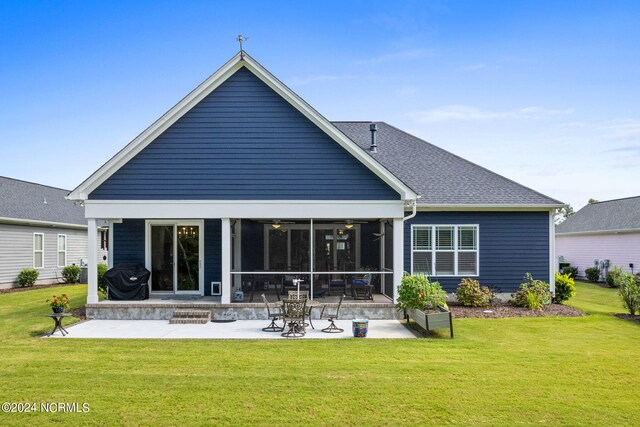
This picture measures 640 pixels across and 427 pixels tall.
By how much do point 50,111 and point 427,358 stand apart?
2173 cm

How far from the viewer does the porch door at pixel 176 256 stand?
605 inches

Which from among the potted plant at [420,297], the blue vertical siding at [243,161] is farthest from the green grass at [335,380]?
the blue vertical siding at [243,161]

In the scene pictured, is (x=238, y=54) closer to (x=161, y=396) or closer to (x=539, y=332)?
(x=161, y=396)

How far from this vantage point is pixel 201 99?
13.7 m

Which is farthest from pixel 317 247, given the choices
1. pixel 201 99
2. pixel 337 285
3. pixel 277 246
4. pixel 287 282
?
pixel 201 99

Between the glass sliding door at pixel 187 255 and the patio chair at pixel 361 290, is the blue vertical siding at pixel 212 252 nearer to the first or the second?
the glass sliding door at pixel 187 255

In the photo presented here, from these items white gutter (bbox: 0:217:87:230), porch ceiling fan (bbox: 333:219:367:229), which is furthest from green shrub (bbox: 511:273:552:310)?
white gutter (bbox: 0:217:87:230)

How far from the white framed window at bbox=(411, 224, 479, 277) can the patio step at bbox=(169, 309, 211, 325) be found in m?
7.15

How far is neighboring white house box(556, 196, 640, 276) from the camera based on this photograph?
26531mm

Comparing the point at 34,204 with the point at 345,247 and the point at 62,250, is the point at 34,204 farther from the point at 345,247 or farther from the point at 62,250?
the point at 345,247

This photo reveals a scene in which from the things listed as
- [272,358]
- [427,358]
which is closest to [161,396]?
[272,358]

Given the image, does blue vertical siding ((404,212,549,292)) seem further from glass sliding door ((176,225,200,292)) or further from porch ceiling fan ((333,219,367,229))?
glass sliding door ((176,225,200,292))

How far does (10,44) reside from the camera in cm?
1988

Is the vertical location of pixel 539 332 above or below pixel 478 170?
below
